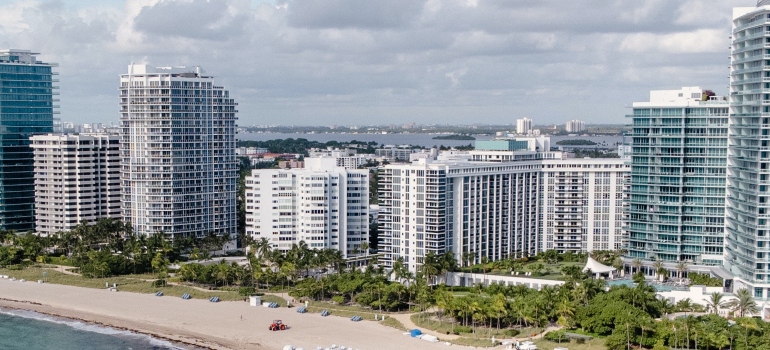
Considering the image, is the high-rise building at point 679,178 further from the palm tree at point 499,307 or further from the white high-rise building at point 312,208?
Result: the white high-rise building at point 312,208

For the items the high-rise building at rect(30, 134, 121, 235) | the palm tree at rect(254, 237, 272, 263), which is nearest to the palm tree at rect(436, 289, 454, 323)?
the palm tree at rect(254, 237, 272, 263)

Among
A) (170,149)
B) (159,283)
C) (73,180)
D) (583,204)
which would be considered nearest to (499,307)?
(583,204)

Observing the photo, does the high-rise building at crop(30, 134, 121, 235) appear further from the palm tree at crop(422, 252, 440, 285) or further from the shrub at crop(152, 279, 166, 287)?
the palm tree at crop(422, 252, 440, 285)

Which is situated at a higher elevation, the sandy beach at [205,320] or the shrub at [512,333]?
the shrub at [512,333]

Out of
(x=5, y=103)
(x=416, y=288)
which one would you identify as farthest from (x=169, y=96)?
(x=416, y=288)

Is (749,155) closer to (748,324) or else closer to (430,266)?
(748,324)

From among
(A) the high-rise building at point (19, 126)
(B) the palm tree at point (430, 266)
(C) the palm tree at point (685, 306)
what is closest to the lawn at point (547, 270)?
(B) the palm tree at point (430, 266)
